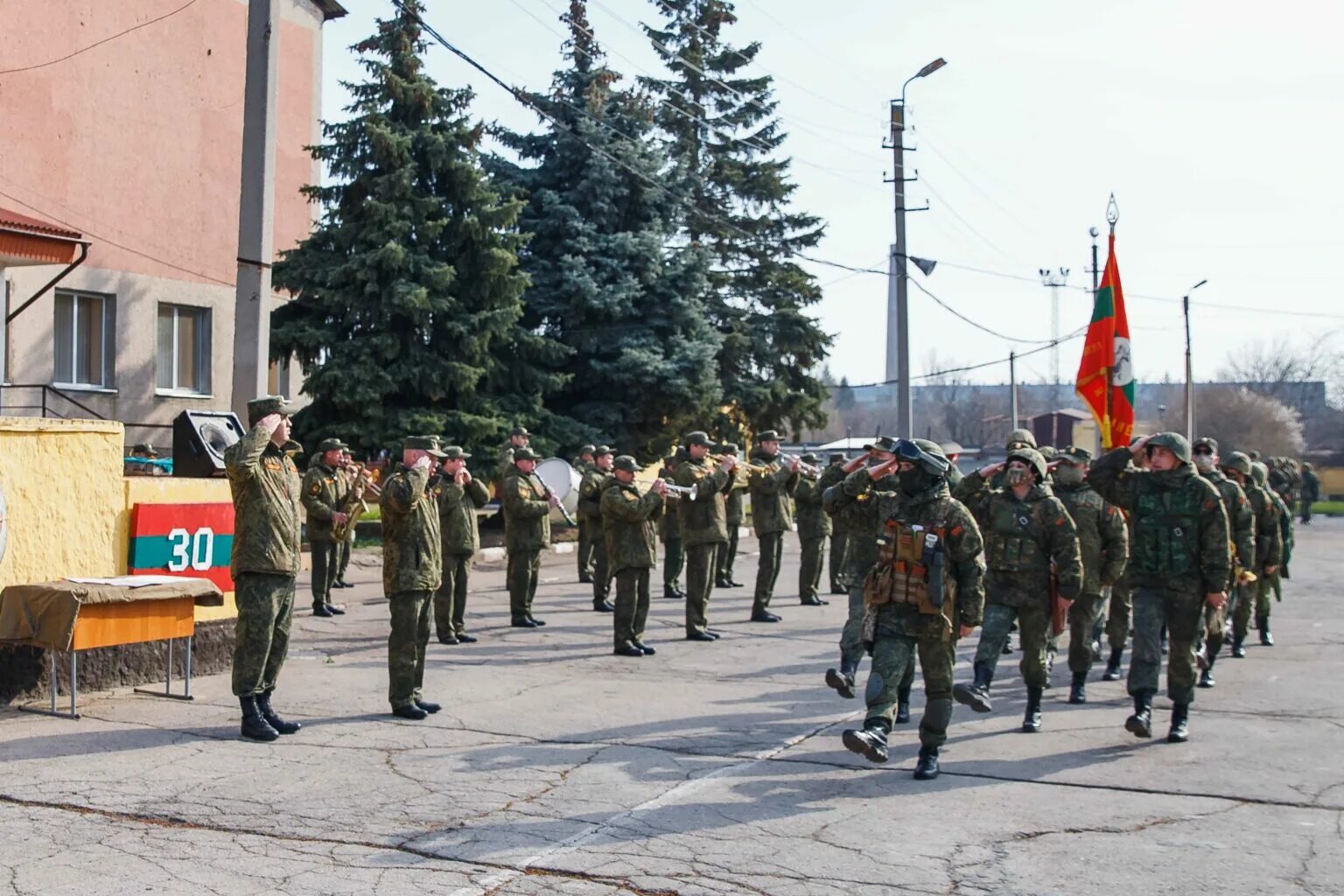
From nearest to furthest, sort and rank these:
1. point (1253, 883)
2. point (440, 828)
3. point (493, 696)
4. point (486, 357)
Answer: point (1253, 883) < point (440, 828) < point (493, 696) < point (486, 357)

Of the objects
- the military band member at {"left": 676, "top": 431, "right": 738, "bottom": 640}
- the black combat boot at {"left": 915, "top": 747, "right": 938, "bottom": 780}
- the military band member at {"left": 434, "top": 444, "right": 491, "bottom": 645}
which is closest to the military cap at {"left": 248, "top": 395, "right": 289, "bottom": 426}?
the military band member at {"left": 434, "top": 444, "right": 491, "bottom": 645}

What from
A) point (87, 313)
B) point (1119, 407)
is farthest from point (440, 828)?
point (87, 313)

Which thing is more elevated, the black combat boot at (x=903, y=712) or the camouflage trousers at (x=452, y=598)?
the camouflage trousers at (x=452, y=598)

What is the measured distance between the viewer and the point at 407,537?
31.5ft

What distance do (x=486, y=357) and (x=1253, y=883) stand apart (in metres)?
19.4

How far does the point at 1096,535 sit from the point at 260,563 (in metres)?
6.55

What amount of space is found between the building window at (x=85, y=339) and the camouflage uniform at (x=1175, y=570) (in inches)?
Answer: 796

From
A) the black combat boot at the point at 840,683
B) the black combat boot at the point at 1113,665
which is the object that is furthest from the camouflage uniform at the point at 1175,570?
the black combat boot at the point at 1113,665

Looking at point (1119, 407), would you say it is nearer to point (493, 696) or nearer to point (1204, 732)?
point (1204, 732)

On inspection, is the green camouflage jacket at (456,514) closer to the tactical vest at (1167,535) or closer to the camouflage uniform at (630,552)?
the camouflage uniform at (630,552)

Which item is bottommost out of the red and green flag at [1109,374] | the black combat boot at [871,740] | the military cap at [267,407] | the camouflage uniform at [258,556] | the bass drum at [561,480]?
the black combat boot at [871,740]

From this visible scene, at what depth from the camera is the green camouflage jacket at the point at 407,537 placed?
9.55m

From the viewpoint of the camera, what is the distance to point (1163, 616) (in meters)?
9.51

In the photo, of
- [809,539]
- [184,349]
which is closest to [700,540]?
[809,539]
